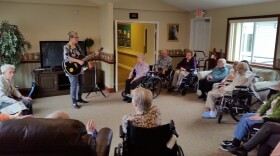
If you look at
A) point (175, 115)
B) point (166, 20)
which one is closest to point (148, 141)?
point (175, 115)

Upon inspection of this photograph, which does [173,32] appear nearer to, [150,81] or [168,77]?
[168,77]

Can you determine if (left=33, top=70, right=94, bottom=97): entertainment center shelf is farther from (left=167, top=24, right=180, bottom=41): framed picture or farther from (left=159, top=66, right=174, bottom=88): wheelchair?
(left=167, top=24, right=180, bottom=41): framed picture

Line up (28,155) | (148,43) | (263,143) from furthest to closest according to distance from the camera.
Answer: (148,43), (263,143), (28,155)

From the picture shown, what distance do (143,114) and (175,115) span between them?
232 centimetres

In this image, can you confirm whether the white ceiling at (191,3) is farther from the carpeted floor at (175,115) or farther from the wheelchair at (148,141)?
the wheelchair at (148,141)

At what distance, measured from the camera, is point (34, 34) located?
5.52 meters

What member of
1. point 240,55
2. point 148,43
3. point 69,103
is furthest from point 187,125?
point 148,43

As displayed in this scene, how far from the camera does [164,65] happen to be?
5.93 meters

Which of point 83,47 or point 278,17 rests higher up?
point 278,17

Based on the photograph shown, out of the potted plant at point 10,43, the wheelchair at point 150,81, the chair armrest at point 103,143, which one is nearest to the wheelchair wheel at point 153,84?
the wheelchair at point 150,81

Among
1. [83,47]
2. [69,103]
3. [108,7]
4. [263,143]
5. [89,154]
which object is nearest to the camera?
[89,154]

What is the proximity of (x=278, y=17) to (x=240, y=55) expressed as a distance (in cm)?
128

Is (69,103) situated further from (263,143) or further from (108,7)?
(263,143)

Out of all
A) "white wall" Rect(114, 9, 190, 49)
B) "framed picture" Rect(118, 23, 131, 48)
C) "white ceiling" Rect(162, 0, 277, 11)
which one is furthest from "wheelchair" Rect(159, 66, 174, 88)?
"framed picture" Rect(118, 23, 131, 48)
